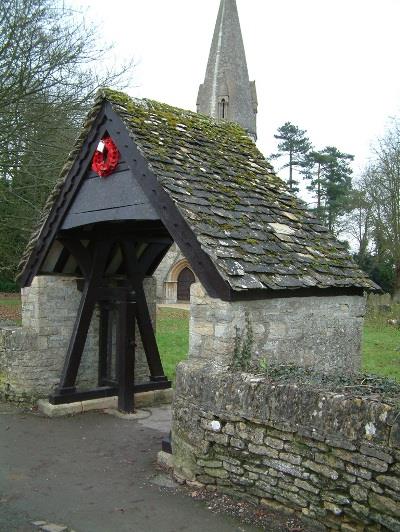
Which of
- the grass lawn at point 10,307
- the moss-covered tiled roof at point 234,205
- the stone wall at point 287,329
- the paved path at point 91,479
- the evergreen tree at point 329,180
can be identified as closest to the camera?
the paved path at point 91,479

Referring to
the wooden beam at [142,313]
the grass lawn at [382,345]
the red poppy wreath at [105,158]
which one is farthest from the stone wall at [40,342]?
the grass lawn at [382,345]

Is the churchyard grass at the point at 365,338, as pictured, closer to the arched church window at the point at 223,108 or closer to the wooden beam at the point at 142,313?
the wooden beam at the point at 142,313

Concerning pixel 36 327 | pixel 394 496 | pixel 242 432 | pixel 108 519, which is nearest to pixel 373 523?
pixel 394 496

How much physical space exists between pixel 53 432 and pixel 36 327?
177cm

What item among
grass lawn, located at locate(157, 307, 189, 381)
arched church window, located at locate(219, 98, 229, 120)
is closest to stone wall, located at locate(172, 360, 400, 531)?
grass lawn, located at locate(157, 307, 189, 381)

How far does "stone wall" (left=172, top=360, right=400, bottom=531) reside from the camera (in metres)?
3.63

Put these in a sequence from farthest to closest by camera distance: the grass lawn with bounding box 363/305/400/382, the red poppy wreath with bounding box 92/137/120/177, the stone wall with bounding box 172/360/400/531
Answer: the grass lawn with bounding box 363/305/400/382 → the red poppy wreath with bounding box 92/137/120/177 → the stone wall with bounding box 172/360/400/531

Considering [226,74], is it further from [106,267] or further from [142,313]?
[142,313]

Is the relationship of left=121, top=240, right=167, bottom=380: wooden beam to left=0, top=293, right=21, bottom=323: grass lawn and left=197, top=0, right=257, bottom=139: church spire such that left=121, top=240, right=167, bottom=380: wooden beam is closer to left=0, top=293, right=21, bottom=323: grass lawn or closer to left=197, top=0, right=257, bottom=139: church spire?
left=0, top=293, right=21, bottom=323: grass lawn

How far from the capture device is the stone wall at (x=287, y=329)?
516 centimetres

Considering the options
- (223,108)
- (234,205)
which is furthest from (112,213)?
(223,108)

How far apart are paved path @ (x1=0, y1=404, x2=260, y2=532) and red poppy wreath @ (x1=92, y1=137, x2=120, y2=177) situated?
3405 mm

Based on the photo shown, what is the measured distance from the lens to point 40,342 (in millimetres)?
8117

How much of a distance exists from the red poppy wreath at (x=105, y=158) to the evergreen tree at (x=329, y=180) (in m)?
32.7
